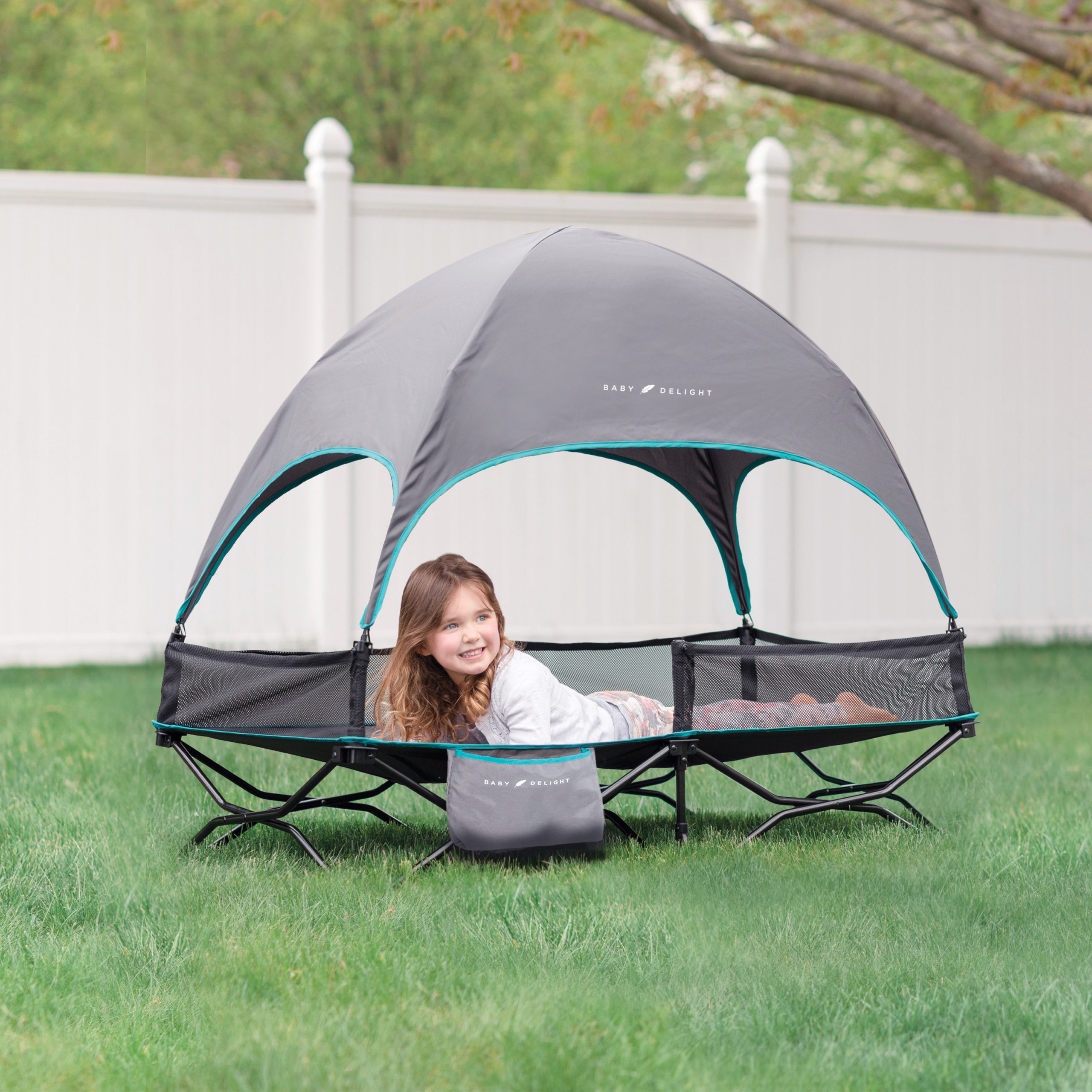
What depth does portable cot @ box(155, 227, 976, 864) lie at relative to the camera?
3998mm

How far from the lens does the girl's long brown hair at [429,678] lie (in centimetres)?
407

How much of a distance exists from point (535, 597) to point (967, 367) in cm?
325

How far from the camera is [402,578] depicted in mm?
8266

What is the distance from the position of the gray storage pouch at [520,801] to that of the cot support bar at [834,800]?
17.9 inches

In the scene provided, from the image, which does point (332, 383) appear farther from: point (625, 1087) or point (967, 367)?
point (967, 367)

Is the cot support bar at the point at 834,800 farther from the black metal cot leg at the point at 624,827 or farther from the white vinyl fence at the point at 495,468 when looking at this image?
the white vinyl fence at the point at 495,468

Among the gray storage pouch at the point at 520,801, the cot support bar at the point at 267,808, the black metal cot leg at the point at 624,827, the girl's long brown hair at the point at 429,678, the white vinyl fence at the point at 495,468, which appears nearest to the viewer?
the gray storage pouch at the point at 520,801

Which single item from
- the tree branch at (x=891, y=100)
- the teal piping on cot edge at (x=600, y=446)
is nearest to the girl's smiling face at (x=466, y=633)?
the teal piping on cot edge at (x=600, y=446)

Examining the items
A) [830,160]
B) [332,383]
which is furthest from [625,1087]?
[830,160]

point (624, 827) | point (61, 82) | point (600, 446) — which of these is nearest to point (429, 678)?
point (624, 827)

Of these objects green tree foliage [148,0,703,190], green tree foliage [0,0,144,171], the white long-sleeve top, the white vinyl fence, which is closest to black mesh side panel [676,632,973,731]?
the white long-sleeve top

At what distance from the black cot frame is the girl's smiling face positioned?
276 millimetres

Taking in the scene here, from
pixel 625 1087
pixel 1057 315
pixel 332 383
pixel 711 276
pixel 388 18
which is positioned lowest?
→ pixel 625 1087

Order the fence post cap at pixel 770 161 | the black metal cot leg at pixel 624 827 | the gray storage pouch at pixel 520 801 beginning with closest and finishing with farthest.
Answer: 1. the gray storage pouch at pixel 520 801
2. the black metal cot leg at pixel 624 827
3. the fence post cap at pixel 770 161
